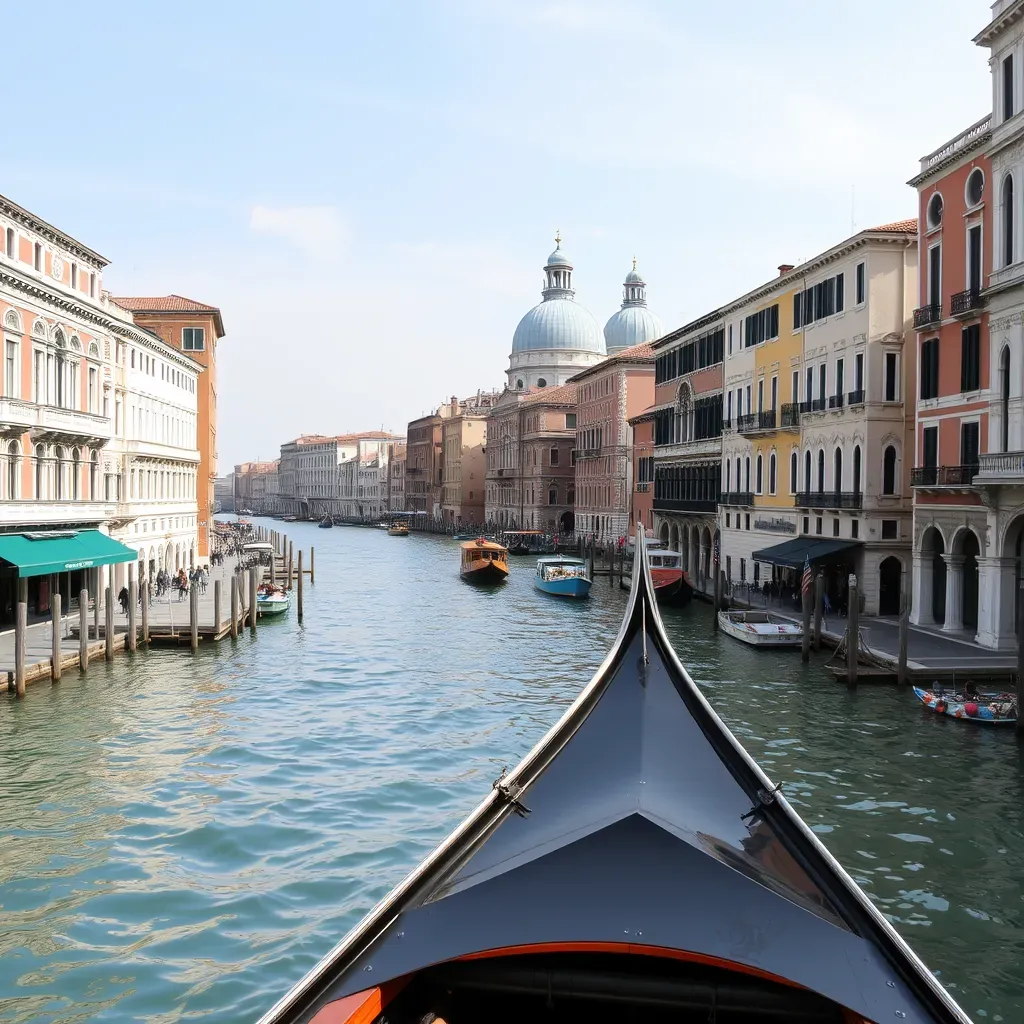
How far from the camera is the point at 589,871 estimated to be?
442 cm

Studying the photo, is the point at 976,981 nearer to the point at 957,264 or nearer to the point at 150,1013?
the point at 150,1013

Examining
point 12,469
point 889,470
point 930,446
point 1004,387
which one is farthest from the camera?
point 889,470

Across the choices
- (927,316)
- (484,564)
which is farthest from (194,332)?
(927,316)

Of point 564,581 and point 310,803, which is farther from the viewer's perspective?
point 564,581

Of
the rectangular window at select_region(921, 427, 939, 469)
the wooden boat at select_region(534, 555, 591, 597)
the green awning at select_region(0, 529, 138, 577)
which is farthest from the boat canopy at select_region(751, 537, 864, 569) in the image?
the green awning at select_region(0, 529, 138, 577)

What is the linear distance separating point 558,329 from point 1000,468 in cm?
6165

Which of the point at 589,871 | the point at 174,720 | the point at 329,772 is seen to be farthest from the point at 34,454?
the point at 589,871

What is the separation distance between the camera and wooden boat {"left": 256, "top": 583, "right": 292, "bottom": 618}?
2450 cm

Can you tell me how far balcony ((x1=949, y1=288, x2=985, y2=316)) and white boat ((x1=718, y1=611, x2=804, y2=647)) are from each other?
5.76m

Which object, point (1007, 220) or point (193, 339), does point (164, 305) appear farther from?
point (1007, 220)

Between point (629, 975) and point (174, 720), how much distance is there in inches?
416

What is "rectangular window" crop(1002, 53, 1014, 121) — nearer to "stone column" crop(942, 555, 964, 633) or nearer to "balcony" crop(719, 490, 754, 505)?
"stone column" crop(942, 555, 964, 633)

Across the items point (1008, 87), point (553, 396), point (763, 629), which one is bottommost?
point (763, 629)

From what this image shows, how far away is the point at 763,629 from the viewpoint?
1906 cm
